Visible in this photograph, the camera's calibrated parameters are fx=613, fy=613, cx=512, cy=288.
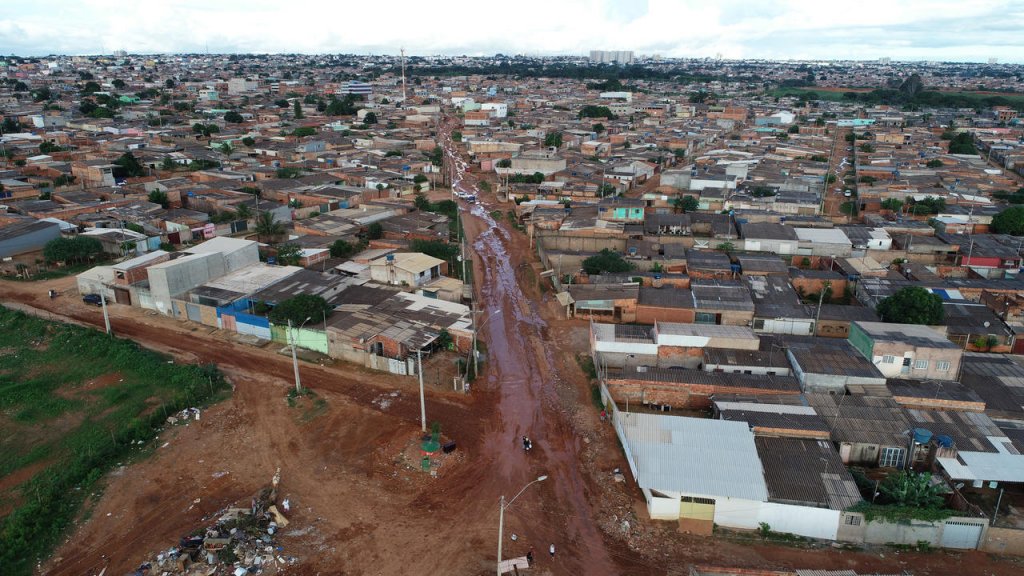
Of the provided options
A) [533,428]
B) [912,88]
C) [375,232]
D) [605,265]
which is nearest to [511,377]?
[533,428]

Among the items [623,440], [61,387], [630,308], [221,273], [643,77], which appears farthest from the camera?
[643,77]

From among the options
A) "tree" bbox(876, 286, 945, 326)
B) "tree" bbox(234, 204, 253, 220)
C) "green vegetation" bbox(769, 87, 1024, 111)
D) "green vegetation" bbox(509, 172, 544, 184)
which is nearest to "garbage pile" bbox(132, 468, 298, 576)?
"tree" bbox(876, 286, 945, 326)

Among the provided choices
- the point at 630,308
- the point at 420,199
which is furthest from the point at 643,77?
the point at 630,308

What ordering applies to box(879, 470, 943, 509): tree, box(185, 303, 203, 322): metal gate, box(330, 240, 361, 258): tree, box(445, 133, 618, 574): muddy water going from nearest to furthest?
1. box(879, 470, 943, 509): tree
2. box(445, 133, 618, 574): muddy water
3. box(185, 303, 203, 322): metal gate
4. box(330, 240, 361, 258): tree

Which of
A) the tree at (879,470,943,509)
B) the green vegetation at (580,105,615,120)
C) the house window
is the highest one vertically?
the green vegetation at (580,105,615,120)

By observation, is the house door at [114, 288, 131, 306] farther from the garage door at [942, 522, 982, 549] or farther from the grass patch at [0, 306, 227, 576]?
the garage door at [942, 522, 982, 549]

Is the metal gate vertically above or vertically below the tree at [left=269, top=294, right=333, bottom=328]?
below

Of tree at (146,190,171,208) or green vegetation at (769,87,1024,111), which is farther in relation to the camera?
green vegetation at (769,87,1024,111)

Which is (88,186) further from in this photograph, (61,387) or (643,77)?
(643,77)
